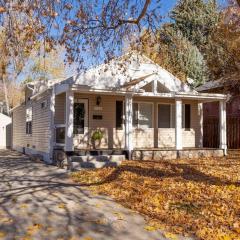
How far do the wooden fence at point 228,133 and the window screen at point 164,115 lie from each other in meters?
3.70

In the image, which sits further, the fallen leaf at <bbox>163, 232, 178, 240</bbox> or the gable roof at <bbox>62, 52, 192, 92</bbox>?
the gable roof at <bbox>62, 52, 192, 92</bbox>

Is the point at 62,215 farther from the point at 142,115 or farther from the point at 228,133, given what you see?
the point at 228,133

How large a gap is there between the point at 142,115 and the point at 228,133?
6044 millimetres

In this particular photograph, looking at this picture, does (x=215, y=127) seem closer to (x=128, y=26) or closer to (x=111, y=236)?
(x=128, y=26)

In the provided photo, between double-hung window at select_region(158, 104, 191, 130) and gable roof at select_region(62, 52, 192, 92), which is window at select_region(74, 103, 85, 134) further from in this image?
double-hung window at select_region(158, 104, 191, 130)

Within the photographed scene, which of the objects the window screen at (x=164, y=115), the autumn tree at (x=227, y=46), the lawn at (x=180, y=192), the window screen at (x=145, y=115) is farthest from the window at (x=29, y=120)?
the autumn tree at (x=227, y=46)

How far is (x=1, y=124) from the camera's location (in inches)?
1217

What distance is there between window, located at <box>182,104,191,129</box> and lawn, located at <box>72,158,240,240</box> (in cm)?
538

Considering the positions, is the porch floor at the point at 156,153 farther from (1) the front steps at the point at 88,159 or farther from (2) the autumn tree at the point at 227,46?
(2) the autumn tree at the point at 227,46

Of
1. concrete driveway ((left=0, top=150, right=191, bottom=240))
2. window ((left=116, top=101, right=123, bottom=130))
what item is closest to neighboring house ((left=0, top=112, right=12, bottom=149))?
window ((left=116, top=101, right=123, bottom=130))

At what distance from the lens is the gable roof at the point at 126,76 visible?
1636 centimetres

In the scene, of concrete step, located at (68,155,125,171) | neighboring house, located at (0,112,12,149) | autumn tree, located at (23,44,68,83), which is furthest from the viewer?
autumn tree, located at (23,44,68,83)

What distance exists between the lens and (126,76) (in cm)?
1734

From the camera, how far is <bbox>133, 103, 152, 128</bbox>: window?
709 inches
